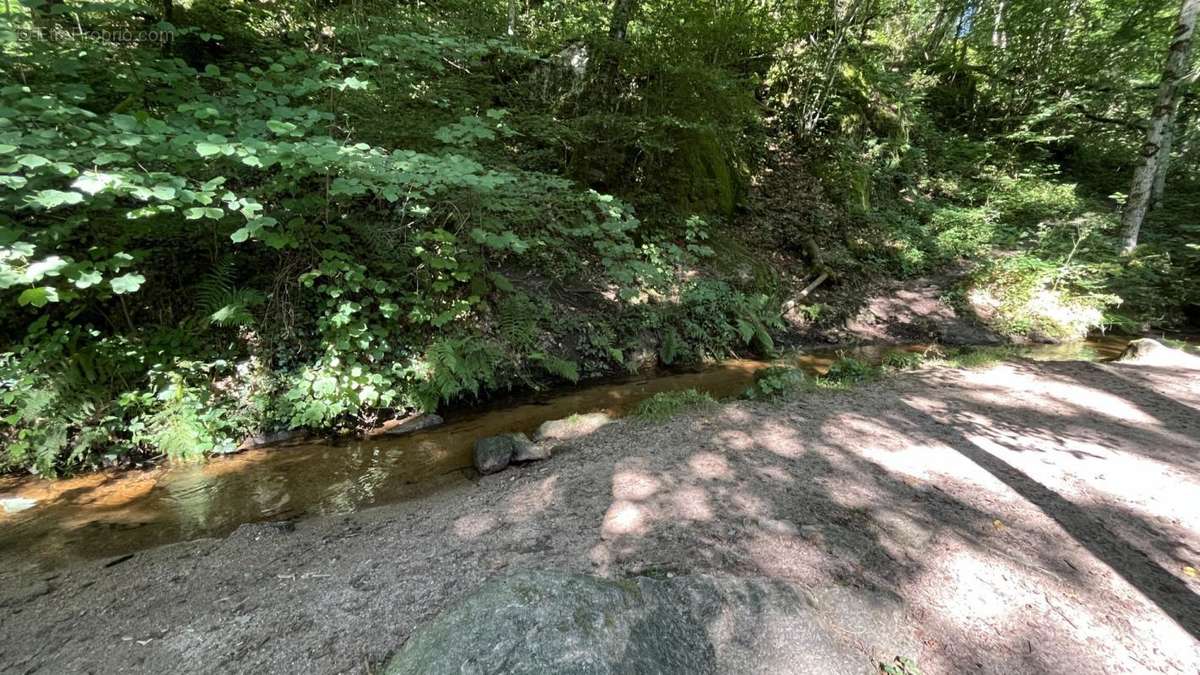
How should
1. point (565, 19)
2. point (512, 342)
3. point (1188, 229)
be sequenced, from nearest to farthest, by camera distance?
1. point (512, 342)
2. point (565, 19)
3. point (1188, 229)

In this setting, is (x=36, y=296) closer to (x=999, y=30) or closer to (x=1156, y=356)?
(x=1156, y=356)

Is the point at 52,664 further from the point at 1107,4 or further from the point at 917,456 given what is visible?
the point at 1107,4

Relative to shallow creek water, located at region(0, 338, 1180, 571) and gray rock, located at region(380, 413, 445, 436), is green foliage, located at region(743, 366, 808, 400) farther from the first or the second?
gray rock, located at region(380, 413, 445, 436)

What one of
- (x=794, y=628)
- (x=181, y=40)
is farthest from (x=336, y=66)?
(x=794, y=628)

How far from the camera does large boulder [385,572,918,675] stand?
179cm

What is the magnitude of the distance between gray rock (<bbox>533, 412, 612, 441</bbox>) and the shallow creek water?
0.50 meters

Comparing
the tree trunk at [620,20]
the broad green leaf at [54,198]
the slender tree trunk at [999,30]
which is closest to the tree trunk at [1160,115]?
the tree trunk at [620,20]

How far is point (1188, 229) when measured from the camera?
11.4 m

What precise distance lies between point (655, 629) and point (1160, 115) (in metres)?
13.6

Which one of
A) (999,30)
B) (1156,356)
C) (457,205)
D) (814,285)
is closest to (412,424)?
(457,205)

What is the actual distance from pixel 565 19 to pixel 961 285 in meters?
10.7

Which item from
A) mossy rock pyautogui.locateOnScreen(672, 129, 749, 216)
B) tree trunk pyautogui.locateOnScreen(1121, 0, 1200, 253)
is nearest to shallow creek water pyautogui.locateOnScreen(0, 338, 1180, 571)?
mossy rock pyautogui.locateOnScreen(672, 129, 749, 216)

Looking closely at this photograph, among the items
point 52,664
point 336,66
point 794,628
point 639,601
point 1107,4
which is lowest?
point 52,664

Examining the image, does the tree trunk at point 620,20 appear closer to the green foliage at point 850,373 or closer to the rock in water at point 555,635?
the green foliage at point 850,373
